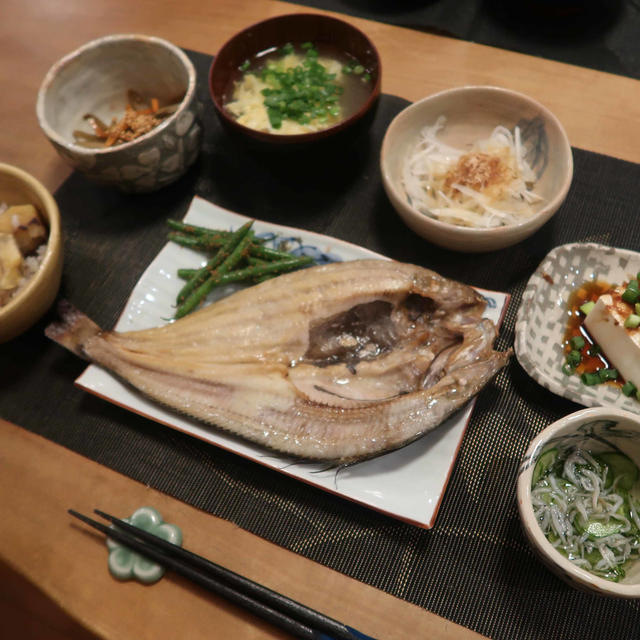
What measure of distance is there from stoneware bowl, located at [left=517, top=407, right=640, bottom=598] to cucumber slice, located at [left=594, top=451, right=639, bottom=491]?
2cm

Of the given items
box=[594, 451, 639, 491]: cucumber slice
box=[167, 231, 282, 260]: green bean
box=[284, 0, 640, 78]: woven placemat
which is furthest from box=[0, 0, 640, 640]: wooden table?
box=[167, 231, 282, 260]: green bean

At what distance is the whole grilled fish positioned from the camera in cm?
164

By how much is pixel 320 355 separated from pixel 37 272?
1109 mm

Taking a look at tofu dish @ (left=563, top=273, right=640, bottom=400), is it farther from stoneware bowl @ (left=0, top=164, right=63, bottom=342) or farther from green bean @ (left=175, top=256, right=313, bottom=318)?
stoneware bowl @ (left=0, top=164, right=63, bottom=342)

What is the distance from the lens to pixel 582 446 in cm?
158

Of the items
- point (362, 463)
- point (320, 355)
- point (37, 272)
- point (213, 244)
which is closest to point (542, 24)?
point (213, 244)

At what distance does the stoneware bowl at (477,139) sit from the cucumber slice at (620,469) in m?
0.79

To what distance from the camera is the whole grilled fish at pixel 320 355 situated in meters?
1.64

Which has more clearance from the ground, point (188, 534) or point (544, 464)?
point (544, 464)

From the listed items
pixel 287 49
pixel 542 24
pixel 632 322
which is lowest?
pixel 632 322

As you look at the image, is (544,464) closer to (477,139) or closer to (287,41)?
(477,139)

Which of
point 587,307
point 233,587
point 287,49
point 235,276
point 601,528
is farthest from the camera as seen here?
point 287,49

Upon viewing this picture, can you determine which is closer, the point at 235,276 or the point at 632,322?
Result: the point at 632,322

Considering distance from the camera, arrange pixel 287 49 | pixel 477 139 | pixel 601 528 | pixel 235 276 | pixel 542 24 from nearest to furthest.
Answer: pixel 601 528
pixel 235 276
pixel 477 139
pixel 287 49
pixel 542 24
